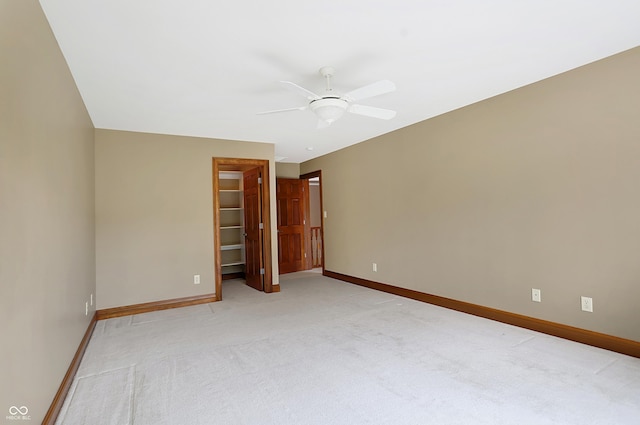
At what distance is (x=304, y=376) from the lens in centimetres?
241

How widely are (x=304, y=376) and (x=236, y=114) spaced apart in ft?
9.26

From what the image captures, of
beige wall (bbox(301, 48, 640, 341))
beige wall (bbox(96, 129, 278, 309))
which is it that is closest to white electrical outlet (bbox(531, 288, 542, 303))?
beige wall (bbox(301, 48, 640, 341))

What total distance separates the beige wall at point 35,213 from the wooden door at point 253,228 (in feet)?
9.10

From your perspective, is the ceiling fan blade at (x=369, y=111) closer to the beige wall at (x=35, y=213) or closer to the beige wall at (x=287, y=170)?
the beige wall at (x=35, y=213)

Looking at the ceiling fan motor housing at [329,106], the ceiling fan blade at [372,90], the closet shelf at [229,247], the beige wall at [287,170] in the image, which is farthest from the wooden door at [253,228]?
the ceiling fan blade at [372,90]

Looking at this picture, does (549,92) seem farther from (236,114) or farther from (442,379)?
(236,114)

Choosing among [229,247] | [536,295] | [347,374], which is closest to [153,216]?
[229,247]

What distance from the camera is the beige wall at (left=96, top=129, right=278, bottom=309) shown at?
4.18m

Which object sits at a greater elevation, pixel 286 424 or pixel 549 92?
pixel 549 92

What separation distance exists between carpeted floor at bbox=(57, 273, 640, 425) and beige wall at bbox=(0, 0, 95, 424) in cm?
52

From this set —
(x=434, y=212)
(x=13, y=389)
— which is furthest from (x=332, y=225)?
(x=13, y=389)

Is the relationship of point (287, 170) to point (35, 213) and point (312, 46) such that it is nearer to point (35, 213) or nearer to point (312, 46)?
point (312, 46)

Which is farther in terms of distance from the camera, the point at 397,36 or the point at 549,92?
the point at 549,92

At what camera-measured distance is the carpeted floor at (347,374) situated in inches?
76.8
